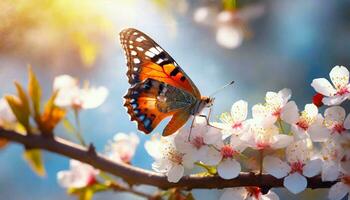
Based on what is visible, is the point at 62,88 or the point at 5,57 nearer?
the point at 62,88

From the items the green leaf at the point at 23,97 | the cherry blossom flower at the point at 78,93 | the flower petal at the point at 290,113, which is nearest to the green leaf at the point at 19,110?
the green leaf at the point at 23,97

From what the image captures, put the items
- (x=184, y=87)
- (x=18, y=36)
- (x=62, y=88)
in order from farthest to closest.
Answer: (x=18, y=36) → (x=62, y=88) → (x=184, y=87)

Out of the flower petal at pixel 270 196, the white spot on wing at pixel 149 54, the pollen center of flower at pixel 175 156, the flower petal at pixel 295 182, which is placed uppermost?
the white spot on wing at pixel 149 54

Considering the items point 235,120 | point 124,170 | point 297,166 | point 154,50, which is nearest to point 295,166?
point 297,166

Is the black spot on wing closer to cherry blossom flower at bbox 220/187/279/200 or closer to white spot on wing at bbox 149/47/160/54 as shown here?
white spot on wing at bbox 149/47/160/54

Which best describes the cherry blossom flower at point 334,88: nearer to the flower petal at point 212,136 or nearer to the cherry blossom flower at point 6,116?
the flower petal at point 212,136

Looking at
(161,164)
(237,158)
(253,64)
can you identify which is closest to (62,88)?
(161,164)

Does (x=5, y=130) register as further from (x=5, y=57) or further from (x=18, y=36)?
(x=5, y=57)
